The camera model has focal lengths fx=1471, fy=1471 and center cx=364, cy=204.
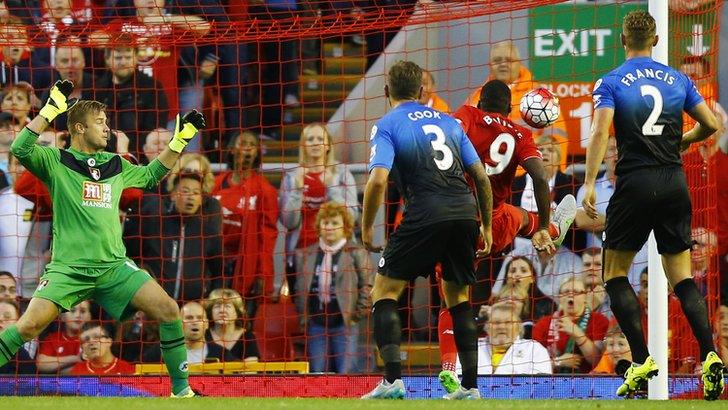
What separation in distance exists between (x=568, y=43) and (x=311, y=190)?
262 cm

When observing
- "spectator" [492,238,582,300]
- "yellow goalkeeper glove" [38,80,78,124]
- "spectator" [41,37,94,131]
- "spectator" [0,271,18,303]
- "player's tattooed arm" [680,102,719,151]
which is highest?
"spectator" [41,37,94,131]

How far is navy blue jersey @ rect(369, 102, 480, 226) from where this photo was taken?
8.30 meters

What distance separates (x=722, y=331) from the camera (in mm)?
11227

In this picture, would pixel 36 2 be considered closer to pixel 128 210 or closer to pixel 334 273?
pixel 128 210

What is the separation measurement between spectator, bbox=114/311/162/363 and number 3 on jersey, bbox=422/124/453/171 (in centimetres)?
457

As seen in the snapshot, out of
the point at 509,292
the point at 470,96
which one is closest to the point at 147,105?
the point at 470,96

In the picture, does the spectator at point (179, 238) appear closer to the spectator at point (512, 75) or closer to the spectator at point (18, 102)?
the spectator at point (18, 102)

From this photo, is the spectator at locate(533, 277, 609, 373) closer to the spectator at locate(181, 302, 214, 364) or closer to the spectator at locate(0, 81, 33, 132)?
the spectator at locate(181, 302, 214, 364)

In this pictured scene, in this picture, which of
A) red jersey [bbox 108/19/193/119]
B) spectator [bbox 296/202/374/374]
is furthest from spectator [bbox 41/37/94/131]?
spectator [bbox 296/202/374/374]

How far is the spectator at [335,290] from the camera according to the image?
12.0 m

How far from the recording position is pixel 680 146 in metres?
8.56

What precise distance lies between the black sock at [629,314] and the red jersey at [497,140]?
3.58 ft

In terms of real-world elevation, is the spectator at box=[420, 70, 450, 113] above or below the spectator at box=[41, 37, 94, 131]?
below

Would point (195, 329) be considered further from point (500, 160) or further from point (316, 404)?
point (316, 404)
